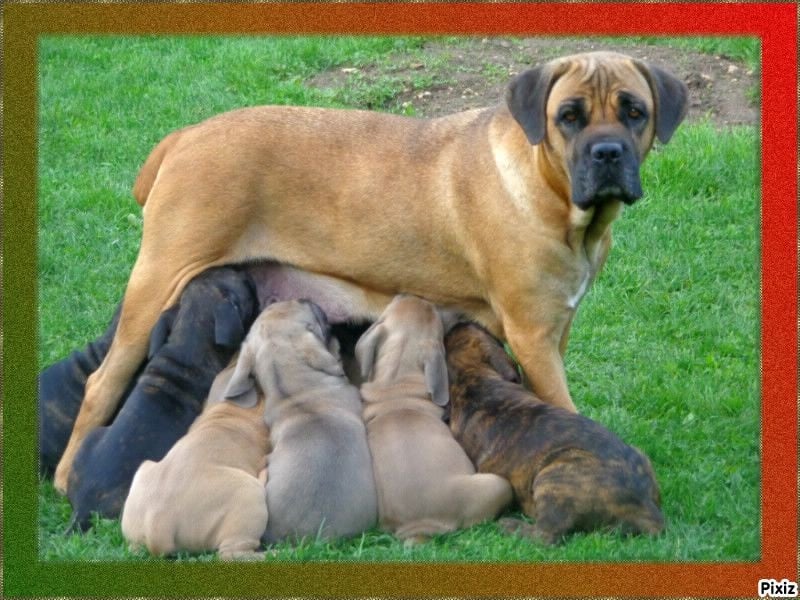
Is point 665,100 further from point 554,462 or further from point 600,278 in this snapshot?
point 600,278

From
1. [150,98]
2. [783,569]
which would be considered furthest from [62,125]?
[783,569]

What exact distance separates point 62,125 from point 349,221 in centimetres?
533

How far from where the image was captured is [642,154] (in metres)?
6.75

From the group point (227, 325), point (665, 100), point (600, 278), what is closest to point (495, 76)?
point (600, 278)

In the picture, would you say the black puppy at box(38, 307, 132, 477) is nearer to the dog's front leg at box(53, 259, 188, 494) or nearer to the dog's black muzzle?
the dog's front leg at box(53, 259, 188, 494)

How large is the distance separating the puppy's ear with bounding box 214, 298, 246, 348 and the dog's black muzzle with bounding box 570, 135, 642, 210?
1882 millimetres

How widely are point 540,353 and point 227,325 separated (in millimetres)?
1631

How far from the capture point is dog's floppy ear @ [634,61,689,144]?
6.75 meters

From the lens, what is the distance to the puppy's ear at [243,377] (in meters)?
6.66

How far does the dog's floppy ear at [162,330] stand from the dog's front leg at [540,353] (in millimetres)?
1788

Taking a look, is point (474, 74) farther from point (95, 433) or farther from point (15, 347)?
point (15, 347)

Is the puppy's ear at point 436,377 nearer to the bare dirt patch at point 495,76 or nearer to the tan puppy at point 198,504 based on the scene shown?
the tan puppy at point 198,504

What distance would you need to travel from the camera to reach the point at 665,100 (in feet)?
22.2

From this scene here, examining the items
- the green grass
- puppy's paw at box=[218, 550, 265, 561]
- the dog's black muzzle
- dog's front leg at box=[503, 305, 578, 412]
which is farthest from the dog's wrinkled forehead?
puppy's paw at box=[218, 550, 265, 561]
